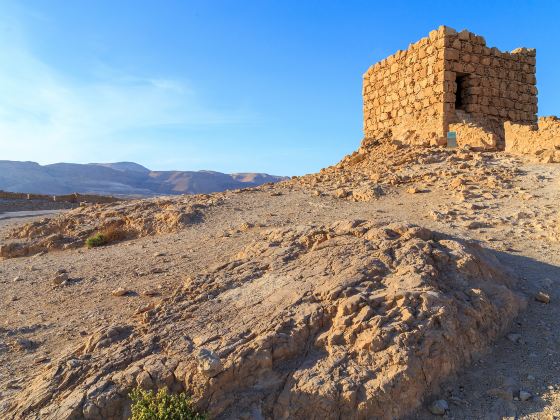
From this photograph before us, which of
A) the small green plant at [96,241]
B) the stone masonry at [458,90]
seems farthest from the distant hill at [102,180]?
the small green plant at [96,241]

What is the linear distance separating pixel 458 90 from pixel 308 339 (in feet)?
32.8

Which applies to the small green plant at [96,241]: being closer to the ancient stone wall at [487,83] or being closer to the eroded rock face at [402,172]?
the eroded rock face at [402,172]

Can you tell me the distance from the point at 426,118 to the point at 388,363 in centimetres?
923

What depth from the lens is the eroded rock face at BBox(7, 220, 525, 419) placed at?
2984mm

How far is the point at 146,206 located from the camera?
970 centimetres

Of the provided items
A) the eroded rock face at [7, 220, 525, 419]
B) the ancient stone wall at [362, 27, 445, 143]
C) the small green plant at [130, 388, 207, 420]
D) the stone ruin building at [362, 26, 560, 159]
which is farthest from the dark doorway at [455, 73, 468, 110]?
the small green plant at [130, 388, 207, 420]

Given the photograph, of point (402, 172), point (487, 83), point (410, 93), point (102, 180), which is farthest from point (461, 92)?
point (102, 180)

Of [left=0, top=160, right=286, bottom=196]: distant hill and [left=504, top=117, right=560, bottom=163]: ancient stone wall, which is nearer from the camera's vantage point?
[left=504, top=117, right=560, bottom=163]: ancient stone wall

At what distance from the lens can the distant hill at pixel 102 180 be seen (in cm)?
6690

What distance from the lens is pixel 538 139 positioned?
933cm

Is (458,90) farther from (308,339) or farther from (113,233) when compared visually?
(308,339)

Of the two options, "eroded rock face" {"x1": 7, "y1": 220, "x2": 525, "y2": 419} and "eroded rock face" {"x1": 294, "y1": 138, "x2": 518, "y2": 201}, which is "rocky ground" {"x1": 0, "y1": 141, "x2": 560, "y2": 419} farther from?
"eroded rock face" {"x1": 294, "y1": 138, "x2": 518, "y2": 201}

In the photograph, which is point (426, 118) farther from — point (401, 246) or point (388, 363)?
point (388, 363)

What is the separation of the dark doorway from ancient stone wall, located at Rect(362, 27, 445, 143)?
83 centimetres
